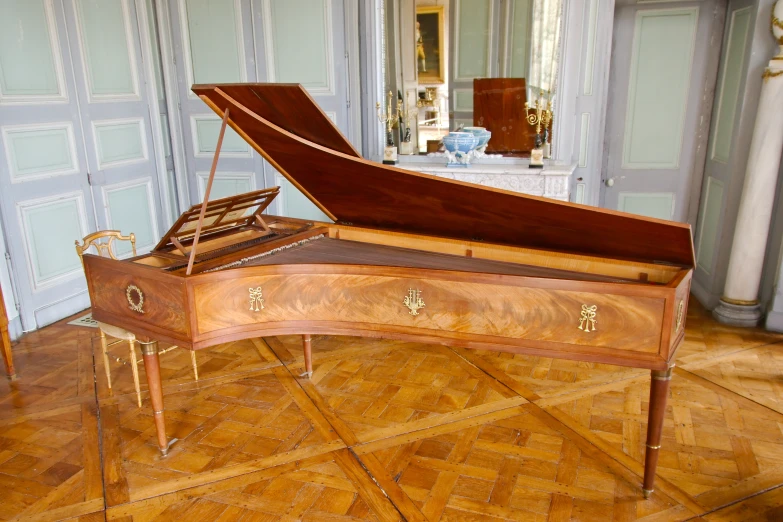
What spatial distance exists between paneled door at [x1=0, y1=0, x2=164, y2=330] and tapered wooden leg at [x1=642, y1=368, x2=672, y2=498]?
12.0ft

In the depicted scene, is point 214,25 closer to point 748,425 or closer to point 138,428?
point 138,428

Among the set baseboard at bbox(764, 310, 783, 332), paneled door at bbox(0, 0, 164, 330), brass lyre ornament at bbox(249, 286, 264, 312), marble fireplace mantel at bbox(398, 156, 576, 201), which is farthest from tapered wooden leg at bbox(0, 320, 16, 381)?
baseboard at bbox(764, 310, 783, 332)

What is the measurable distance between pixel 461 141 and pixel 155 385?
9.00 ft

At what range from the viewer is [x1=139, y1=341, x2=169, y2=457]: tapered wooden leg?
2.23m

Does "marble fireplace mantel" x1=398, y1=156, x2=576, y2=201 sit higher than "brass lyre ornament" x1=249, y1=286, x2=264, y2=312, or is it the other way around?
"marble fireplace mantel" x1=398, y1=156, x2=576, y2=201

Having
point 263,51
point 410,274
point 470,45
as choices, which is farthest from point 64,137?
point 410,274

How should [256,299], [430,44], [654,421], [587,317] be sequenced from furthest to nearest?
[430,44] < [256,299] < [654,421] < [587,317]

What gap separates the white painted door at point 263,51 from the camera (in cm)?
427

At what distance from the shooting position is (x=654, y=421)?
199 centimetres

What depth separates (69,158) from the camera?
3.90 m

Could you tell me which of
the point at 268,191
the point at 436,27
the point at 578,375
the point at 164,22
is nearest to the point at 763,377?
the point at 578,375

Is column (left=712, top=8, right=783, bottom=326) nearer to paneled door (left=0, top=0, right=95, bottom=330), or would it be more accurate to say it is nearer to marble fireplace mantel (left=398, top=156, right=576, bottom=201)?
marble fireplace mantel (left=398, top=156, right=576, bottom=201)

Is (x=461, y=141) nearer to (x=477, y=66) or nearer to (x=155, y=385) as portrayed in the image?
(x=477, y=66)

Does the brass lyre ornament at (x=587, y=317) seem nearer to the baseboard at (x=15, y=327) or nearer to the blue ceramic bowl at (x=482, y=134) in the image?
the blue ceramic bowl at (x=482, y=134)
